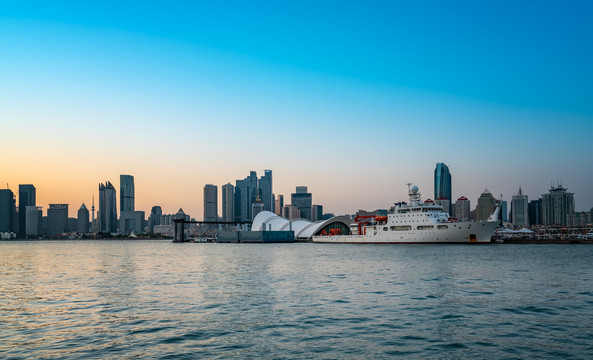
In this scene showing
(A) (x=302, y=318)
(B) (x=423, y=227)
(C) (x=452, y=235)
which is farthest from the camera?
(B) (x=423, y=227)

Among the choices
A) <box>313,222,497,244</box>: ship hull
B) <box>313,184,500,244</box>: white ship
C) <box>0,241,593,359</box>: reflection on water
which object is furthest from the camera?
<box>313,184,500,244</box>: white ship

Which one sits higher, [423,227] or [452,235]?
[423,227]

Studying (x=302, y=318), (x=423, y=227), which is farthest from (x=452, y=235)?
(x=302, y=318)

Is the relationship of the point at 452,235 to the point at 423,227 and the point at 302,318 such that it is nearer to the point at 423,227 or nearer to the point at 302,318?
the point at 423,227

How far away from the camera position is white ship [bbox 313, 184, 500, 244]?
120 meters

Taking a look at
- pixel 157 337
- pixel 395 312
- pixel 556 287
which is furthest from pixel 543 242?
pixel 157 337

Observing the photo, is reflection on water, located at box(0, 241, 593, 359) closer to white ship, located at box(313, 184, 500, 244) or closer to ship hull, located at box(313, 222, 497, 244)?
ship hull, located at box(313, 222, 497, 244)

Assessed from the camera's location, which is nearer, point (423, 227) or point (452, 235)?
point (452, 235)

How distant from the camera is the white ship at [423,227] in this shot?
4722 inches

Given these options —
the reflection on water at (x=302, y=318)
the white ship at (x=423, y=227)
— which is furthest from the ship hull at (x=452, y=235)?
the reflection on water at (x=302, y=318)

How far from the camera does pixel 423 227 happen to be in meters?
123

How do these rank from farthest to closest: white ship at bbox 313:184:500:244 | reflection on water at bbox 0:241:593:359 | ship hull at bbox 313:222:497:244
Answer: white ship at bbox 313:184:500:244
ship hull at bbox 313:222:497:244
reflection on water at bbox 0:241:593:359

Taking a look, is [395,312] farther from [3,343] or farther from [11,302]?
[11,302]

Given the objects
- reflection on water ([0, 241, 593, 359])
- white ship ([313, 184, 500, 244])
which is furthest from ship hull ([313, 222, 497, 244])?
reflection on water ([0, 241, 593, 359])
